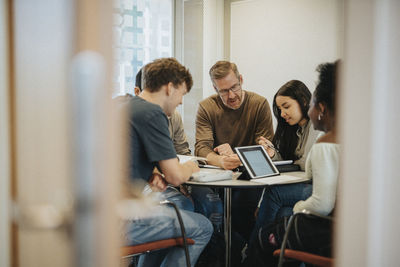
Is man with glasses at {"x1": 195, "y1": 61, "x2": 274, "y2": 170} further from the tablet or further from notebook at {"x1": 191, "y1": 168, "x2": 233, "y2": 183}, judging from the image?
notebook at {"x1": 191, "y1": 168, "x2": 233, "y2": 183}

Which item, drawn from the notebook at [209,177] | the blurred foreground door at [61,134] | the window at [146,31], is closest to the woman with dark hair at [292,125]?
the notebook at [209,177]

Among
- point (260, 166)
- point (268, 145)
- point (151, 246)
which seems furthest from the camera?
point (268, 145)

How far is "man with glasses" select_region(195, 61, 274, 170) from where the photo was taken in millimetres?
2734

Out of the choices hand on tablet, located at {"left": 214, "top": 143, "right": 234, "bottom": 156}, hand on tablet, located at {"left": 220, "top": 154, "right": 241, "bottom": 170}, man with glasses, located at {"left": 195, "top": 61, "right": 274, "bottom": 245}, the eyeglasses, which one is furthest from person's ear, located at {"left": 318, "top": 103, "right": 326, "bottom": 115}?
the eyeglasses

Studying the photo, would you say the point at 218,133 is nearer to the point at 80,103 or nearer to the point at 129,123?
the point at 129,123

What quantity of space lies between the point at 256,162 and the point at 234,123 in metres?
0.76

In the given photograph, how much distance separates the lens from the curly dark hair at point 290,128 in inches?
84.2

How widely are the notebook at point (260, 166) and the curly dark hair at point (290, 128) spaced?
0.19 meters

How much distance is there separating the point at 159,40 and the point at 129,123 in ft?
7.82

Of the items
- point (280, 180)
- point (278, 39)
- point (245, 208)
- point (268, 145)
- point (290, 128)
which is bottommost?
point (245, 208)

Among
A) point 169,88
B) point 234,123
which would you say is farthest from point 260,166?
point 234,123

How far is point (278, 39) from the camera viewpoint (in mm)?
3641

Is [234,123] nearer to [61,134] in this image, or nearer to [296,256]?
[296,256]

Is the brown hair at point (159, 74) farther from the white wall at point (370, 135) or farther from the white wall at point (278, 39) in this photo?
the white wall at point (278, 39)
